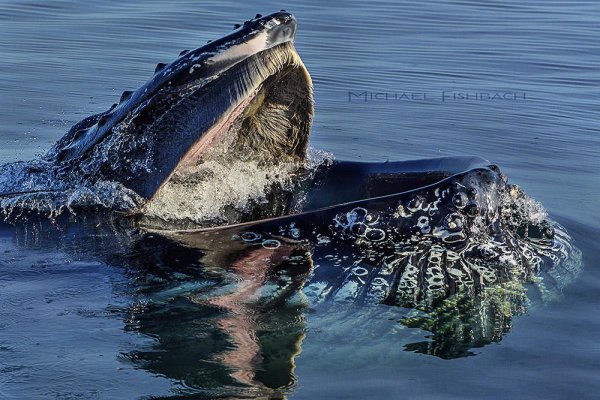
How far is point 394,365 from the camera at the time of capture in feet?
13.9

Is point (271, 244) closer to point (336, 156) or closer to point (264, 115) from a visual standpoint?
point (264, 115)

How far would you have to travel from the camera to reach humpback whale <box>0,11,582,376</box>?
15.3ft

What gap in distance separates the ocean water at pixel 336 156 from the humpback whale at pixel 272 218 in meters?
0.09

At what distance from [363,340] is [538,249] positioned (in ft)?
3.68

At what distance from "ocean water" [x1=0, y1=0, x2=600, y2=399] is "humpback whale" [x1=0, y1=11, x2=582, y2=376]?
0.09 metres

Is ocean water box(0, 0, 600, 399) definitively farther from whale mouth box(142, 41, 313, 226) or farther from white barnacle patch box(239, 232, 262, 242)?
whale mouth box(142, 41, 313, 226)

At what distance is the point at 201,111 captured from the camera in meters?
4.82

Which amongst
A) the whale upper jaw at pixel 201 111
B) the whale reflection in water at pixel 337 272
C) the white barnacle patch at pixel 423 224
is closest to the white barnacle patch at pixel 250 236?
the whale reflection in water at pixel 337 272

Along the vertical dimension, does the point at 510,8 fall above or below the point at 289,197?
above

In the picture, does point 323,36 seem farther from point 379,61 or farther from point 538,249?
point 538,249

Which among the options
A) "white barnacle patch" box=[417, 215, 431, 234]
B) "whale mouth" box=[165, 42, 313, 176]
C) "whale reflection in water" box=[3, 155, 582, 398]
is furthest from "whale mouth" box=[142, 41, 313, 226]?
"white barnacle patch" box=[417, 215, 431, 234]

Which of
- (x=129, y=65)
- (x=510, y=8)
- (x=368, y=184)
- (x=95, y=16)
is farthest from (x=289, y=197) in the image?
(x=510, y=8)

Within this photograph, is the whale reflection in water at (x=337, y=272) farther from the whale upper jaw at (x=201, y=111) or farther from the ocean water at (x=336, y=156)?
the whale upper jaw at (x=201, y=111)

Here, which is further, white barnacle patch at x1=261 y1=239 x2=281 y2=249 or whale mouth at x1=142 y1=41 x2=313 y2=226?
whale mouth at x1=142 y1=41 x2=313 y2=226
